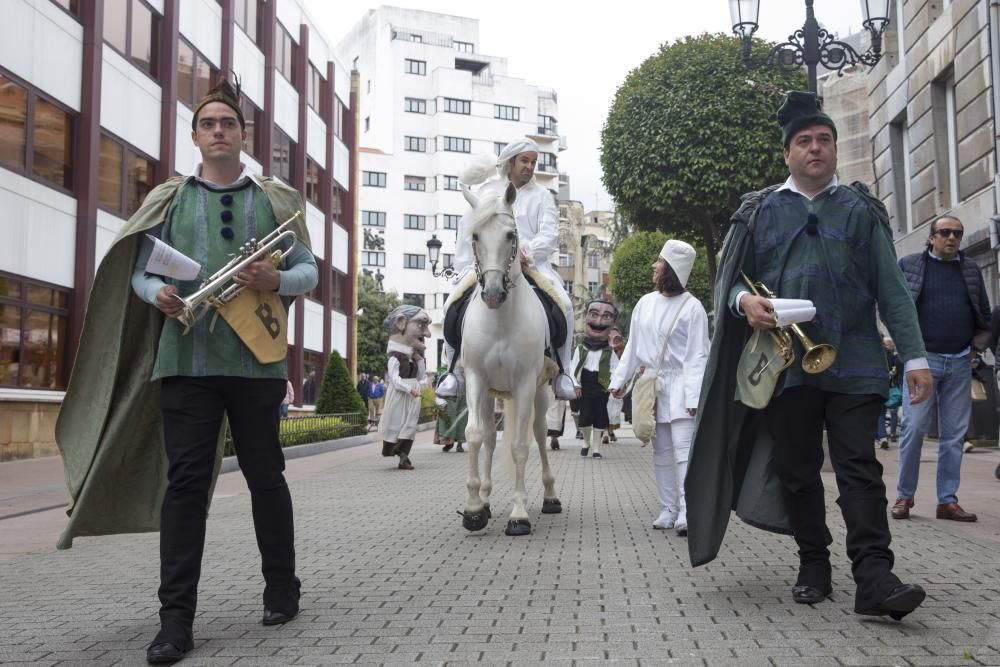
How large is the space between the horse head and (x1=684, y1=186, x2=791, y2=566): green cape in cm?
204

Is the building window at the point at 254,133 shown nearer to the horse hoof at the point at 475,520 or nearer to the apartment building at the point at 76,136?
the apartment building at the point at 76,136

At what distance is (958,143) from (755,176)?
11.1 metres

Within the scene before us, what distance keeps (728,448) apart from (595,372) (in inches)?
480

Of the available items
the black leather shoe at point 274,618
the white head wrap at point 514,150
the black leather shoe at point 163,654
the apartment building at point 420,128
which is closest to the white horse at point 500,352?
the white head wrap at point 514,150

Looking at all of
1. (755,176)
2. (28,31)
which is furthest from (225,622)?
(755,176)

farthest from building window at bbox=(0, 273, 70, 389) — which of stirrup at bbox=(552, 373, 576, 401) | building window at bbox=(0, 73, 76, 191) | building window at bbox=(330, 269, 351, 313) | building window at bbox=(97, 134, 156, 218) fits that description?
building window at bbox=(330, 269, 351, 313)

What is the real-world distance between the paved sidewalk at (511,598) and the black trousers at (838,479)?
0.22 metres

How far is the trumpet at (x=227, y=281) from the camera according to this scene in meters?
4.62

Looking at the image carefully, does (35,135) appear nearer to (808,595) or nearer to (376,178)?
(808,595)

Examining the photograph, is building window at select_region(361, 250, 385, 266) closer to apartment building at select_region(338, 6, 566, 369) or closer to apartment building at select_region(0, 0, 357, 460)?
apartment building at select_region(338, 6, 566, 369)

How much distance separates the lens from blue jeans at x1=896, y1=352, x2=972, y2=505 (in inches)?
335

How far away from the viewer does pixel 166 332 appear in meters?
4.77

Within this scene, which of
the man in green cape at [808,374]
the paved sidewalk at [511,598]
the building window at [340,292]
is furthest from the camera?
the building window at [340,292]

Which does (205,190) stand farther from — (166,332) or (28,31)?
(28,31)
